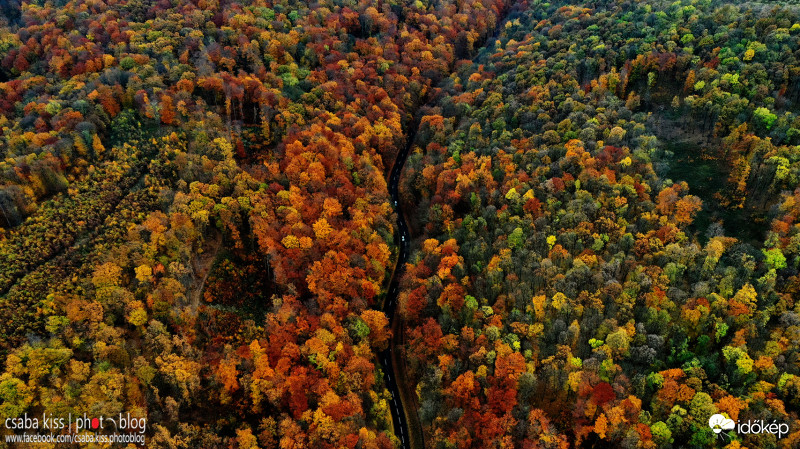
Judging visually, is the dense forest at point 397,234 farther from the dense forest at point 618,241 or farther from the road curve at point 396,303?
the road curve at point 396,303

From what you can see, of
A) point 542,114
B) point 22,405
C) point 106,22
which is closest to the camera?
point 22,405

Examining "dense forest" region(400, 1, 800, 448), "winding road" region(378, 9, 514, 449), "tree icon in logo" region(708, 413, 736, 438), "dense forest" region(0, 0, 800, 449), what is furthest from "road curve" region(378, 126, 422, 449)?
"tree icon in logo" region(708, 413, 736, 438)

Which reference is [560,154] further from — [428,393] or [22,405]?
[22,405]

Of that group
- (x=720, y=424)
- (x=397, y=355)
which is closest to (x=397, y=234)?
(x=397, y=355)

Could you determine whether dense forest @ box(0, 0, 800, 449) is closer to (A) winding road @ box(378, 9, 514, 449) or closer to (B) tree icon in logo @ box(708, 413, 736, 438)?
(A) winding road @ box(378, 9, 514, 449)

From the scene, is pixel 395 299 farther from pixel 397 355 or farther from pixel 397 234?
pixel 397 234

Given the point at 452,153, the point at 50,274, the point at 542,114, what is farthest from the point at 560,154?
the point at 50,274

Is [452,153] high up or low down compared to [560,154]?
down
